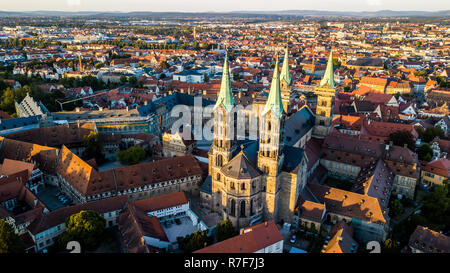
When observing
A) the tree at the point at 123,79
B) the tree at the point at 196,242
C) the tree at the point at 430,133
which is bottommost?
the tree at the point at 196,242

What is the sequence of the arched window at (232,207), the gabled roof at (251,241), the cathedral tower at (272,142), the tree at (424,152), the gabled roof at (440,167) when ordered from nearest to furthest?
the gabled roof at (251,241)
the cathedral tower at (272,142)
the arched window at (232,207)
the gabled roof at (440,167)
the tree at (424,152)

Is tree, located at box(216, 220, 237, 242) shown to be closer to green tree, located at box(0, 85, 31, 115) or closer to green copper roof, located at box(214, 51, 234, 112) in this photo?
green copper roof, located at box(214, 51, 234, 112)

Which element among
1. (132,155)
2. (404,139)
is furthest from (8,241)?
(404,139)

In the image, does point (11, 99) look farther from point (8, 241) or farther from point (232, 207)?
point (232, 207)

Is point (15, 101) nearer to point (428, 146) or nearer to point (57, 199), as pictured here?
point (57, 199)

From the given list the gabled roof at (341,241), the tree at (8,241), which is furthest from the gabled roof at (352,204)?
the tree at (8,241)

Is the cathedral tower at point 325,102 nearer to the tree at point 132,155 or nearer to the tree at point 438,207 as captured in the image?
the tree at point 438,207

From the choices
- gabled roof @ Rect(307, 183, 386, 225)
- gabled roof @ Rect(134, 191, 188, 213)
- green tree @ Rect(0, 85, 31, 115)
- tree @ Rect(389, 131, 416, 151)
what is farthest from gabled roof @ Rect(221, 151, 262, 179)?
green tree @ Rect(0, 85, 31, 115)
